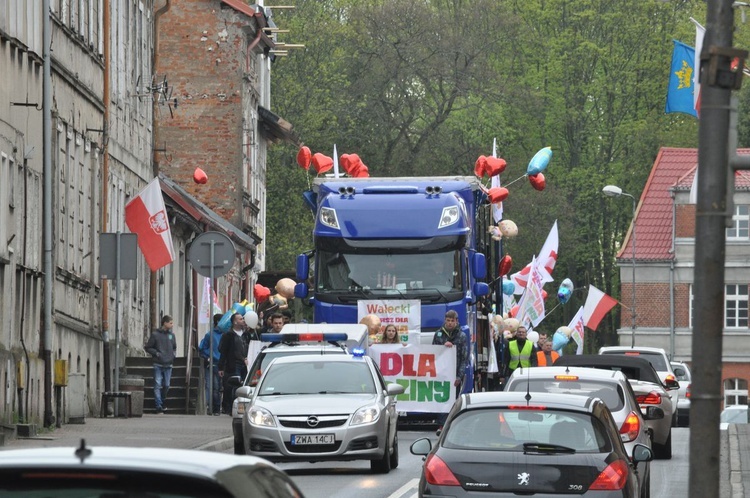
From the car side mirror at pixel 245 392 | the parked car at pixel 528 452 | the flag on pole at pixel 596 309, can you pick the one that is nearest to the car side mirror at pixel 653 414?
the car side mirror at pixel 245 392

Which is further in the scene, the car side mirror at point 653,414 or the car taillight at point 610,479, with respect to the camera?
the car side mirror at point 653,414

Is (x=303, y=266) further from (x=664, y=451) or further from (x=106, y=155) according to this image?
(x=106, y=155)

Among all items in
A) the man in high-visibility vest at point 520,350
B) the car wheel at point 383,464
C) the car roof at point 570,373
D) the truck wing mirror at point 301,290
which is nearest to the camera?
the car roof at point 570,373

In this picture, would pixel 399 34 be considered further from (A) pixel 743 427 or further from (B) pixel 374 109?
(A) pixel 743 427

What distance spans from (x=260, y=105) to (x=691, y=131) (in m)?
29.7

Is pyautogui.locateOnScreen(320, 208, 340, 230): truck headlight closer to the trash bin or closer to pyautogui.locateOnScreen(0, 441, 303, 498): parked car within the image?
the trash bin

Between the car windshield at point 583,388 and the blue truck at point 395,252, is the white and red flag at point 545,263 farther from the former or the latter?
the car windshield at point 583,388

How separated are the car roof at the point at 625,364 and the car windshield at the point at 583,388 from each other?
7.32 m

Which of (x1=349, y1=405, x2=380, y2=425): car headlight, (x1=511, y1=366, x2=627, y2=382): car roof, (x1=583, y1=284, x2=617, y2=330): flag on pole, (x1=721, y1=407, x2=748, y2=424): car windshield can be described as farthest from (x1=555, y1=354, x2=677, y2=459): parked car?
(x1=721, y1=407, x2=748, y2=424): car windshield

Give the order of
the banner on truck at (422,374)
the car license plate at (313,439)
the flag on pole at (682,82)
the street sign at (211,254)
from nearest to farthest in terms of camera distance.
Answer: the car license plate at (313,439) → the banner on truck at (422,374) → the street sign at (211,254) → the flag on pole at (682,82)

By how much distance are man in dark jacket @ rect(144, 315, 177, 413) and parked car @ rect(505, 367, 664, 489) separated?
695 inches

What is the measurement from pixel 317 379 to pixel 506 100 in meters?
55.7

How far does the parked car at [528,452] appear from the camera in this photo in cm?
1301

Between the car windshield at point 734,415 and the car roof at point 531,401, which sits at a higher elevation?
the car roof at point 531,401
